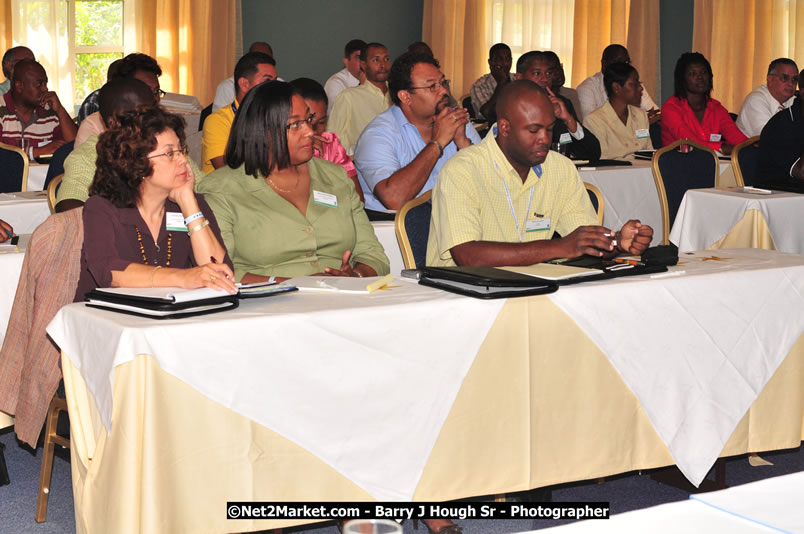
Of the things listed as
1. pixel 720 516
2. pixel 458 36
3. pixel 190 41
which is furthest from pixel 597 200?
pixel 458 36

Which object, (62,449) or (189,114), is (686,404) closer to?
(62,449)

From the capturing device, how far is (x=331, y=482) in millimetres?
2246

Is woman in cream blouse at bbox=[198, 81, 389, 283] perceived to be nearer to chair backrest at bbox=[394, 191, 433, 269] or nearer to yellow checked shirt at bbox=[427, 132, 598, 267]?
chair backrest at bbox=[394, 191, 433, 269]

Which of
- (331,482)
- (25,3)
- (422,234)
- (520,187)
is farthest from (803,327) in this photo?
(25,3)

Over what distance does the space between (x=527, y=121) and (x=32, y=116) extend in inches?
168

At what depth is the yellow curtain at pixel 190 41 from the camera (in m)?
8.48

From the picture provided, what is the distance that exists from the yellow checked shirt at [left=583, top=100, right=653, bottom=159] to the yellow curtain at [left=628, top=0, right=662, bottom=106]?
4.09m

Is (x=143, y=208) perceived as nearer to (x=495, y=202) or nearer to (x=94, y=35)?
(x=495, y=202)

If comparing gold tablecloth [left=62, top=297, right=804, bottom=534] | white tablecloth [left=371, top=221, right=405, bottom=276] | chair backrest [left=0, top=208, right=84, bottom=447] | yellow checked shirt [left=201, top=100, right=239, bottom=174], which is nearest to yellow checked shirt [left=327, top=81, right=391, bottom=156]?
yellow checked shirt [left=201, top=100, right=239, bottom=174]

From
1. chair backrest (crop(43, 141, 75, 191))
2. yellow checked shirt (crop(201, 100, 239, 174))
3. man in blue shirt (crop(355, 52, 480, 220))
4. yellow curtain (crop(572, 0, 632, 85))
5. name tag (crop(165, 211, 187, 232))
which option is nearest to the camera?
name tag (crop(165, 211, 187, 232))

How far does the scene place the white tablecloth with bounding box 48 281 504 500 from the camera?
2.08m

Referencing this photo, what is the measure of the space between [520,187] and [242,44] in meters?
6.52

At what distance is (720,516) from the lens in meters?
1.03

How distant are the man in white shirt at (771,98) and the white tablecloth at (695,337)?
491 cm
